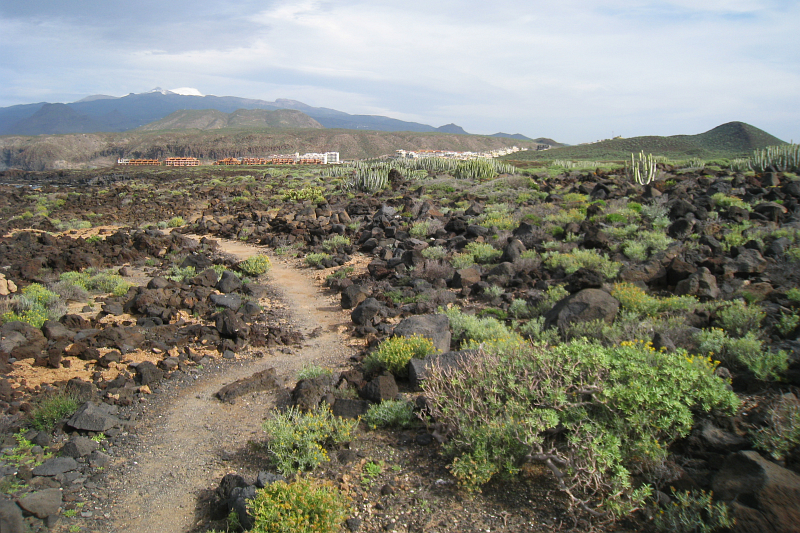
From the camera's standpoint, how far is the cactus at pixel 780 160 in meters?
24.0

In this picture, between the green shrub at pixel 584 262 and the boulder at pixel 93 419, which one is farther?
the green shrub at pixel 584 262

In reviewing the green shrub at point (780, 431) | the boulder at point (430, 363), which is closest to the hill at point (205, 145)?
the boulder at point (430, 363)

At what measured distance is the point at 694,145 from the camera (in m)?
53.5

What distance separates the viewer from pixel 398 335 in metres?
7.25

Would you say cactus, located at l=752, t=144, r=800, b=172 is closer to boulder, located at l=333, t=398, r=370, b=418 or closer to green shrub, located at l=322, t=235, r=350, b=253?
green shrub, located at l=322, t=235, r=350, b=253

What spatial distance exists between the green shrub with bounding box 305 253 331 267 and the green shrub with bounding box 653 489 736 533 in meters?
11.1

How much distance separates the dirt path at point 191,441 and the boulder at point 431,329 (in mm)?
1114

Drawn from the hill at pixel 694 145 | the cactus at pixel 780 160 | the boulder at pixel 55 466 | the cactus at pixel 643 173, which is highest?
the hill at pixel 694 145

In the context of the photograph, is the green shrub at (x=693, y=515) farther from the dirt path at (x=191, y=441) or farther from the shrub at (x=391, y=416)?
the dirt path at (x=191, y=441)

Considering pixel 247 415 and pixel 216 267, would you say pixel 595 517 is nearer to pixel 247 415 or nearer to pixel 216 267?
pixel 247 415

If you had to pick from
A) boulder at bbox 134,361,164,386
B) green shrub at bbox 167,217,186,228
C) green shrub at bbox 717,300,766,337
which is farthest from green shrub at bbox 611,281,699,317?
green shrub at bbox 167,217,186,228

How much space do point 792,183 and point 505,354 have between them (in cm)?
1731

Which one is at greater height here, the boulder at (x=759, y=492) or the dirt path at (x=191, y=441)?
the boulder at (x=759, y=492)

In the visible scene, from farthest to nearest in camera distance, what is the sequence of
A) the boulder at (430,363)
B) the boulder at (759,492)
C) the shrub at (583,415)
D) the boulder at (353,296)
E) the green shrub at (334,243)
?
the green shrub at (334,243) < the boulder at (353,296) < the boulder at (430,363) < the shrub at (583,415) < the boulder at (759,492)
